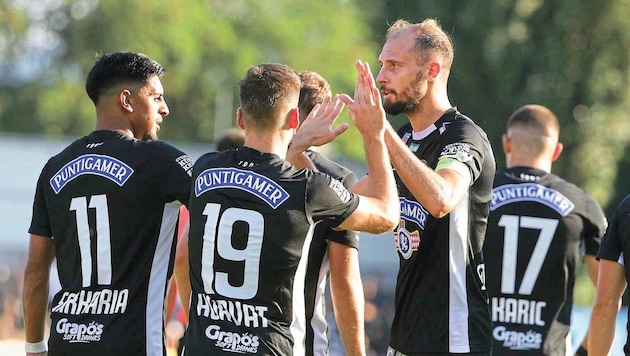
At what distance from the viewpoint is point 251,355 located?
5.42 metres

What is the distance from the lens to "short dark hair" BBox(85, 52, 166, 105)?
6.33m

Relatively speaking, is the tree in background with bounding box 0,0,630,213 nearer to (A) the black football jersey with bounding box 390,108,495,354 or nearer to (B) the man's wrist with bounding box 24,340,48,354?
(A) the black football jersey with bounding box 390,108,495,354

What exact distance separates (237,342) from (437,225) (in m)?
1.38

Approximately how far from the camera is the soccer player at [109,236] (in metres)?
6.01

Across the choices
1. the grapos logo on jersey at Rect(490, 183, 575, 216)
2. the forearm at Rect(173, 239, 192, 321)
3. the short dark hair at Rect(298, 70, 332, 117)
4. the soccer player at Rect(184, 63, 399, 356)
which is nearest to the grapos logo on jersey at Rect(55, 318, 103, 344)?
the soccer player at Rect(184, 63, 399, 356)

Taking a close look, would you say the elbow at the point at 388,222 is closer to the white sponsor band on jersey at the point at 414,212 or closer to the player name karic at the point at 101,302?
the white sponsor band on jersey at the point at 414,212

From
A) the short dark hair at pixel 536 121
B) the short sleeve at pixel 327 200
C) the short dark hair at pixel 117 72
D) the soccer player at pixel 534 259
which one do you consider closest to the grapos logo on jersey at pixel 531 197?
the soccer player at pixel 534 259

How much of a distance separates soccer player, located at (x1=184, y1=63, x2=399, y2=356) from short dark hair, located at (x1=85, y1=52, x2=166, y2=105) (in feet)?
2.91

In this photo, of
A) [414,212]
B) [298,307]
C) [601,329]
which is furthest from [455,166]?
[601,329]

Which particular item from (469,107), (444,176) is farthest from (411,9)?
(444,176)

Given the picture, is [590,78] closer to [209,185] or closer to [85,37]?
[85,37]

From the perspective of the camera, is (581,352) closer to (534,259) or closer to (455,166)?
(534,259)

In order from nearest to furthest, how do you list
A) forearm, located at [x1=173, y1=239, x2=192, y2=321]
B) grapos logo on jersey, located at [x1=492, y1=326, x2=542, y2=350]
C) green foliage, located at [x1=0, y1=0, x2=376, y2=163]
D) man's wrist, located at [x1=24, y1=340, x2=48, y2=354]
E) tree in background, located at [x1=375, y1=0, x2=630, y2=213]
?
man's wrist, located at [x1=24, y1=340, x2=48, y2=354] → forearm, located at [x1=173, y1=239, x2=192, y2=321] → grapos logo on jersey, located at [x1=492, y1=326, x2=542, y2=350] → tree in background, located at [x1=375, y1=0, x2=630, y2=213] → green foliage, located at [x1=0, y1=0, x2=376, y2=163]

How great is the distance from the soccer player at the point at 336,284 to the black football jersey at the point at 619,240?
1519 mm
